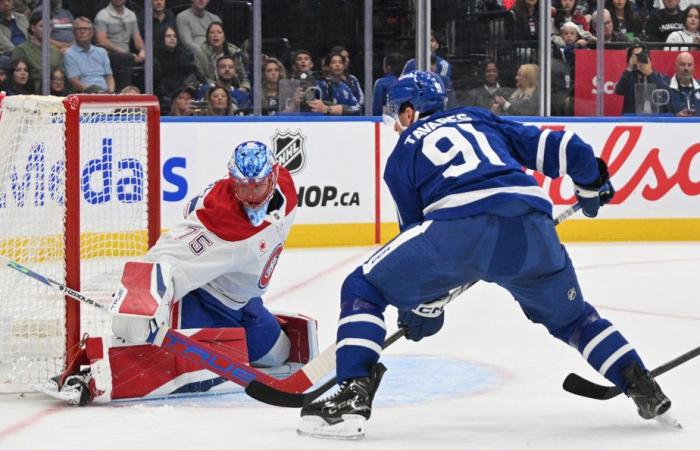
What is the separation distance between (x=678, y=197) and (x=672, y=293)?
2.45 m

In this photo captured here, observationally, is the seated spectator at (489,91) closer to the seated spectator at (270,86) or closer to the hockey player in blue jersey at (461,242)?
the seated spectator at (270,86)

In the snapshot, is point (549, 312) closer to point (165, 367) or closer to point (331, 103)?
point (165, 367)

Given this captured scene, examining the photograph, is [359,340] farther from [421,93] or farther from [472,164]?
[421,93]

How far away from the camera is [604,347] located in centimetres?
323

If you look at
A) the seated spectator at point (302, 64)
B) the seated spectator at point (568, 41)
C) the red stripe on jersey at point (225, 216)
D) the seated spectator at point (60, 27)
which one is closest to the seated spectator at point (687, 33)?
the seated spectator at point (568, 41)

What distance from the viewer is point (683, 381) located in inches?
155

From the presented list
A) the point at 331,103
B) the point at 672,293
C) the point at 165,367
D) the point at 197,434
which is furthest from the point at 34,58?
the point at 197,434

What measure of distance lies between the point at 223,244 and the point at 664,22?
5717 millimetres

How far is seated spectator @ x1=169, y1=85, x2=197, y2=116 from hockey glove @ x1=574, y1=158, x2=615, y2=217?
188 inches

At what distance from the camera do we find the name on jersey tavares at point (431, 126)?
3.11 m

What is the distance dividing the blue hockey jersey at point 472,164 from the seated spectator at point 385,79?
4951 mm

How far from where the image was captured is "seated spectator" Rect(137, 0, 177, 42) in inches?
303

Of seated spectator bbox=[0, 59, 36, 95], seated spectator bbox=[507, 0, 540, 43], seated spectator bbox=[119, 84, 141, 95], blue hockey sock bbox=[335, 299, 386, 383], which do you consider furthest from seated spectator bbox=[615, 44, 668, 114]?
blue hockey sock bbox=[335, 299, 386, 383]

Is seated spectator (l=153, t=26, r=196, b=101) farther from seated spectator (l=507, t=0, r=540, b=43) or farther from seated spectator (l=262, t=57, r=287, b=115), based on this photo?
seated spectator (l=507, t=0, r=540, b=43)
